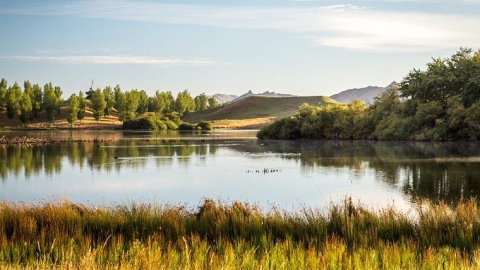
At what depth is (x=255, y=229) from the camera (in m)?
12.3

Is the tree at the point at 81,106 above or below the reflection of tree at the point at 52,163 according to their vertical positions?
above

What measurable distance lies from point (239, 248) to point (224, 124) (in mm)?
141146

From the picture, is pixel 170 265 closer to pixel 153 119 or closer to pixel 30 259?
pixel 30 259

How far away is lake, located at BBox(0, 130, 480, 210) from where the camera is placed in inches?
863

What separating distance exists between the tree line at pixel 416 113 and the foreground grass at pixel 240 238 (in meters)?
46.3

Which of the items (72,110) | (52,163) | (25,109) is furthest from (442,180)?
(25,109)

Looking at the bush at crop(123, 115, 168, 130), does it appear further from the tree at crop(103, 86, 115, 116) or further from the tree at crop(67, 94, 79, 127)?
the tree at crop(103, 86, 115, 116)

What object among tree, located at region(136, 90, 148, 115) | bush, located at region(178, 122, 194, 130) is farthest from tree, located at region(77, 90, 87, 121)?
tree, located at region(136, 90, 148, 115)

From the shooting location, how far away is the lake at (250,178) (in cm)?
2192

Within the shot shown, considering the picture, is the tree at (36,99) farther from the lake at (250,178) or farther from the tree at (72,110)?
the lake at (250,178)

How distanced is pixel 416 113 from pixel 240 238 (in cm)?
5110

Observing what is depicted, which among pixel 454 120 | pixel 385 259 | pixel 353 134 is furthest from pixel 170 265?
pixel 353 134

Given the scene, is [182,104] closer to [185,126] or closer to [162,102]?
[162,102]

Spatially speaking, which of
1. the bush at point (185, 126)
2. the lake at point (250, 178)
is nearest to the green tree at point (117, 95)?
the bush at point (185, 126)
